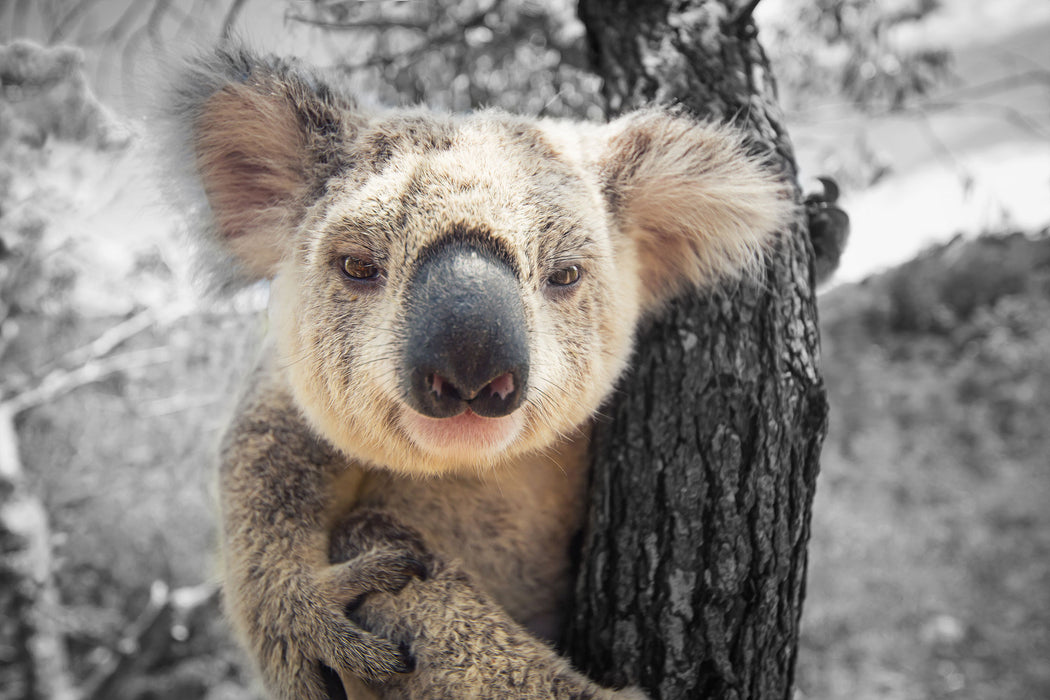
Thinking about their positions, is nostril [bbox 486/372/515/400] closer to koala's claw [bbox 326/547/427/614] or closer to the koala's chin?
the koala's chin

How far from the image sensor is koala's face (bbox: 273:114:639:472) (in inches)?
45.0

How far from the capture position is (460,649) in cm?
142

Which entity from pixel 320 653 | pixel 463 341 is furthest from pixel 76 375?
pixel 463 341

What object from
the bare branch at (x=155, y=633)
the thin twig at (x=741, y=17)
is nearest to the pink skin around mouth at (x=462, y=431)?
the thin twig at (x=741, y=17)

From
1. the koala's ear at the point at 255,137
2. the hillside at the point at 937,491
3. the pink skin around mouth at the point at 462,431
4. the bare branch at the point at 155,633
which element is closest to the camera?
the pink skin around mouth at the point at 462,431

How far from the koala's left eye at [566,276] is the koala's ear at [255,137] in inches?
24.1

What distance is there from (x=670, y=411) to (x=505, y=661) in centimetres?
70

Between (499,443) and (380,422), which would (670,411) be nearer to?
(499,443)

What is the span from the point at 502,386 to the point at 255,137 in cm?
95

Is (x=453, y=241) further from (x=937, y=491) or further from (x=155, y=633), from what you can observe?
(x=937, y=491)

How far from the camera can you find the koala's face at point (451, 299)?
1.14 m

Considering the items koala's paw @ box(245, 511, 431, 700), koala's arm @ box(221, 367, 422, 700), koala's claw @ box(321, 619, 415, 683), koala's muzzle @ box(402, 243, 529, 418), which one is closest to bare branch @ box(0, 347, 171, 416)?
koala's arm @ box(221, 367, 422, 700)

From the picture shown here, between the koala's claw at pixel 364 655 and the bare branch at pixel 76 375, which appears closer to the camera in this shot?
the koala's claw at pixel 364 655

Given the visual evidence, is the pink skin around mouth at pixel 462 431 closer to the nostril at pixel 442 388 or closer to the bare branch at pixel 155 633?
the nostril at pixel 442 388
